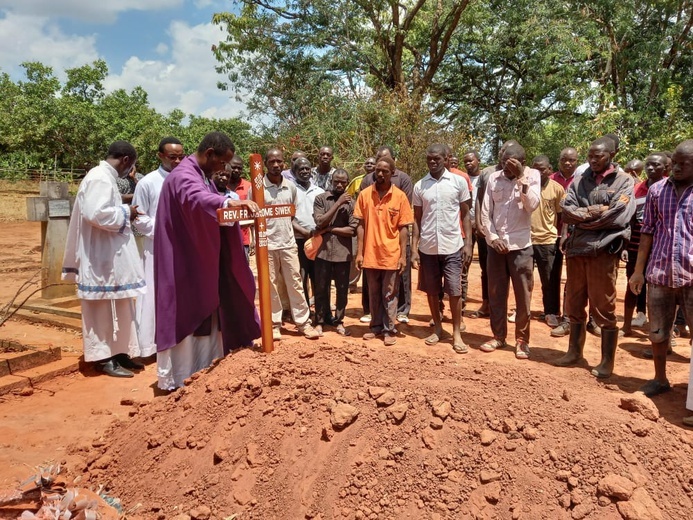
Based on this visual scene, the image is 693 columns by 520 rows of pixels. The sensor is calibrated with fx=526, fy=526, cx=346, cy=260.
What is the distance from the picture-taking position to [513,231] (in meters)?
4.89

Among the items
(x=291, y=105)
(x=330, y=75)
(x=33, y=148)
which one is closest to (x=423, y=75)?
(x=330, y=75)

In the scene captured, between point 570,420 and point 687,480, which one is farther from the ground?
point 570,420

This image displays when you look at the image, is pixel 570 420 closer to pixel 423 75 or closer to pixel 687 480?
pixel 687 480

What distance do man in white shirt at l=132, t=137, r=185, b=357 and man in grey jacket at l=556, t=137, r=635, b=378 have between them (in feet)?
12.1

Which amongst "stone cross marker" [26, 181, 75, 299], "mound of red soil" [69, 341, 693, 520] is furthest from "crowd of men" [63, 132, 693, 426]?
"stone cross marker" [26, 181, 75, 299]

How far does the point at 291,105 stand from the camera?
14.7m

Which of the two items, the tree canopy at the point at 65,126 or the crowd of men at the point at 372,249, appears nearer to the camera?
the crowd of men at the point at 372,249

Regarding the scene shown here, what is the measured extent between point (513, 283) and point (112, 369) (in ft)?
12.6

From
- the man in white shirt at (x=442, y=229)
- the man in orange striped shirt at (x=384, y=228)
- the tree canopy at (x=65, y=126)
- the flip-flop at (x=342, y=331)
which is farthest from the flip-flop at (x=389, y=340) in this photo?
the tree canopy at (x=65, y=126)

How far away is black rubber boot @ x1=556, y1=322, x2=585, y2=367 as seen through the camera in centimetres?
477

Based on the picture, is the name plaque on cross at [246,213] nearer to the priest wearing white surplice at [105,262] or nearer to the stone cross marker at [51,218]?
the priest wearing white surplice at [105,262]

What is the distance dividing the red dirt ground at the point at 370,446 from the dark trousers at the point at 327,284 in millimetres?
1909

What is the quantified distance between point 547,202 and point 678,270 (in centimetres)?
237

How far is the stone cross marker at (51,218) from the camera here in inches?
258
